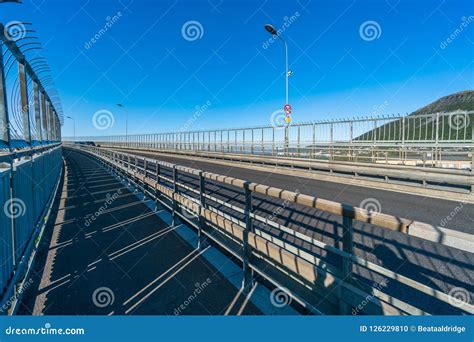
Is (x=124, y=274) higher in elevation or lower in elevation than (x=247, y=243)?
lower

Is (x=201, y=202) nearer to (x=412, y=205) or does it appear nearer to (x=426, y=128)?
(x=412, y=205)

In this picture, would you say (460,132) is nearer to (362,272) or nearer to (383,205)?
(383,205)

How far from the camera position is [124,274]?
13.3 ft

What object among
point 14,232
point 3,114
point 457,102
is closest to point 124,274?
point 14,232

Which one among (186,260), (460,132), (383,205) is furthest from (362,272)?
(460,132)

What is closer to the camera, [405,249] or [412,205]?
[405,249]

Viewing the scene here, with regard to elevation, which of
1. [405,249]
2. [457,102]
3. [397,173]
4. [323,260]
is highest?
[457,102]

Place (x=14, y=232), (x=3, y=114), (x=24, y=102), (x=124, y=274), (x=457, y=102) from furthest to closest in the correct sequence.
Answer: (x=457, y=102) → (x=24, y=102) → (x=124, y=274) → (x=3, y=114) → (x=14, y=232)

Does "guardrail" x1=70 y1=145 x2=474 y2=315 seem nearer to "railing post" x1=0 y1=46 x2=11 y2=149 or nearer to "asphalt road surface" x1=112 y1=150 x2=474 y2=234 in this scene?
"railing post" x1=0 y1=46 x2=11 y2=149

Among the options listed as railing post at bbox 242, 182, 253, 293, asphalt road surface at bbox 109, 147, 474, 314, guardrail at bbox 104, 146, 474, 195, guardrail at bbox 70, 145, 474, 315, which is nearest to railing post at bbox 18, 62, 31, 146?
guardrail at bbox 70, 145, 474, 315

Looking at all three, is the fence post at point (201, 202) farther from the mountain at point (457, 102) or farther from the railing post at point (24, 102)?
the mountain at point (457, 102)

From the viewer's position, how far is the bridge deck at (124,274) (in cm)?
325

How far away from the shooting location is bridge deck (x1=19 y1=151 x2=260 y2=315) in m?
3.25

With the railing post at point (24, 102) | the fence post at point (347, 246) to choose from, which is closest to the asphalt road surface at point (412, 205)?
the fence post at point (347, 246)
